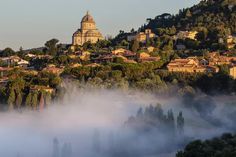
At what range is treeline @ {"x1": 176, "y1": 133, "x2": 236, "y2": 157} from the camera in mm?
26098

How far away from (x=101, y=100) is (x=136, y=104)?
2166 mm

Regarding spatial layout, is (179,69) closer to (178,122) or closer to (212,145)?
(178,122)

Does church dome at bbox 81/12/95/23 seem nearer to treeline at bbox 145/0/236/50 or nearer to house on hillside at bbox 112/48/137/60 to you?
treeline at bbox 145/0/236/50

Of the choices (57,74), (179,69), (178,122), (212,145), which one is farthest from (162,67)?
(212,145)

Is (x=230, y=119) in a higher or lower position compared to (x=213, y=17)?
lower

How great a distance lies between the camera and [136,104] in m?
43.8

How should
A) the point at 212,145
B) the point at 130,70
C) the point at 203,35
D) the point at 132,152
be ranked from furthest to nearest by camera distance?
the point at 203,35
the point at 130,70
the point at 132,152
the point at 212,145

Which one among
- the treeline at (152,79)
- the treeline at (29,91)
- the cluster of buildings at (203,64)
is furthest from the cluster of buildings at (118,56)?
the treeline at (29,91)

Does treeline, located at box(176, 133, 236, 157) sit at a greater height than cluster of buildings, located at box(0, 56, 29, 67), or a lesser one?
lesser

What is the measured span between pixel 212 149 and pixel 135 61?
98.2 feet

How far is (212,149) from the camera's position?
2752 centimetres

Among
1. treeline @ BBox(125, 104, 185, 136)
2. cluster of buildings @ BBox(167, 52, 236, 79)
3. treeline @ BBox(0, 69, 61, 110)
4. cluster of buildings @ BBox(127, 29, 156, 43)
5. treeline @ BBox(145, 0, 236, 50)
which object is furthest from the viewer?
cluster of buildings @ BBox(127, 29, 156, 43)

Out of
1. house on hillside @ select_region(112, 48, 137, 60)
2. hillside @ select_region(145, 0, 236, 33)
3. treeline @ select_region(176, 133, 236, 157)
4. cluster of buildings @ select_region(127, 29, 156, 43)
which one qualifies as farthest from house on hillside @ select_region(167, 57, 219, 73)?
treeline @ select_region(176, 133, 236, 157)

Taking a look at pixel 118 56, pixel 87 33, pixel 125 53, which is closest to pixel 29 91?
pixel 118 56
